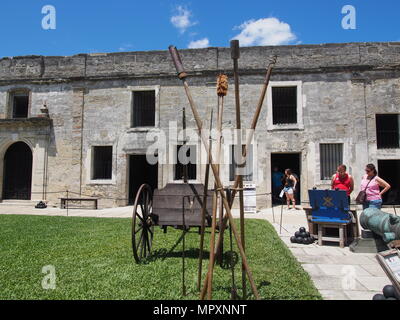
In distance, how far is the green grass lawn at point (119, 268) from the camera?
3324mm

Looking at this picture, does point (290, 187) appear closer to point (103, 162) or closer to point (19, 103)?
point (103, 162)

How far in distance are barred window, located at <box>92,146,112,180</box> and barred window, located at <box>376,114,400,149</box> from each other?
12648mm

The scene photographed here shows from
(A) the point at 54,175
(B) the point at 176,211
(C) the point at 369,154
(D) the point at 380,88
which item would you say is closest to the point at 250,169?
(C) the point at 369,154

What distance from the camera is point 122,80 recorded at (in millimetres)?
13773

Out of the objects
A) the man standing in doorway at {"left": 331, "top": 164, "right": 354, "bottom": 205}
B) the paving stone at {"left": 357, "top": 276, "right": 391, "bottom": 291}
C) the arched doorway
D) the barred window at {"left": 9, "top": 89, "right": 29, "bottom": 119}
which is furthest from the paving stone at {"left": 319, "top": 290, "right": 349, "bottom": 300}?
the barred window at {"left": 9, "top": 89, "right": 29, "bottom": 119}

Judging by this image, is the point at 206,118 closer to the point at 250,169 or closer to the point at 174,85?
the point at 174,85

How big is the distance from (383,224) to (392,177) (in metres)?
11.6

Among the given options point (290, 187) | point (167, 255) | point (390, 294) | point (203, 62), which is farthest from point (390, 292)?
point (203, 62)

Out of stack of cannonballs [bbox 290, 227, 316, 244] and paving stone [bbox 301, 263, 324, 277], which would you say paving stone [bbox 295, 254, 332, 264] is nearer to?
paving stone [bbox 301, 263, 324, 277]

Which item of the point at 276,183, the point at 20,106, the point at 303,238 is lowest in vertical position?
the point at 303,238

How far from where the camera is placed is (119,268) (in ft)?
13.7

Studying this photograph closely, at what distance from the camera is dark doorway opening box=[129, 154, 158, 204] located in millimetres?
14391

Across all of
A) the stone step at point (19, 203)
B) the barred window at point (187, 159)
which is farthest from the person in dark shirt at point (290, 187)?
the stone step at point (19, 203)

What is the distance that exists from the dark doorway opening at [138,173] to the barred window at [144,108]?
169 cm
